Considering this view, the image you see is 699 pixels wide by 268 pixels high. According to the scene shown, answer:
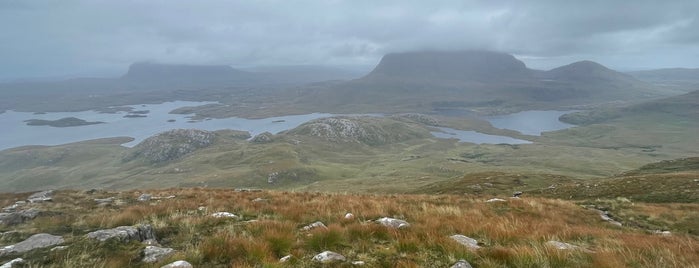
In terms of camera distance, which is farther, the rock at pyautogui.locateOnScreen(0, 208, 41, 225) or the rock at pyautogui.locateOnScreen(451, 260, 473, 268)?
the rock at pyautogui.locateOnScreen(0, 208, 41, 225)

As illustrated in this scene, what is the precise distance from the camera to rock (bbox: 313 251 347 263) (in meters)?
7.11

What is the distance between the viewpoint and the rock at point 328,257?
7115 mm

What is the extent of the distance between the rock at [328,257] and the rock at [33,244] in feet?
20.2

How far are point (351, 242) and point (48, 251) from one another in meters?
6.35

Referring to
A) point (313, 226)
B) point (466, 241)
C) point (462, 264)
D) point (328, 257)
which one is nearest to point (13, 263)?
point (328, 257)

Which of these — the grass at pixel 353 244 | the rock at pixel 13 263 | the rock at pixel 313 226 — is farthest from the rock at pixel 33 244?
the rock at pixel 313 226

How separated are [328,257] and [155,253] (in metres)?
3.56

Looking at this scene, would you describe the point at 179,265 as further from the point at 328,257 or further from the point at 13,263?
the point at 13,263

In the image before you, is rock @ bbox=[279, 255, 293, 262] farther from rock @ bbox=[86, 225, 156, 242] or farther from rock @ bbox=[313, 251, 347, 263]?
rock @ bbox=[86, 225, 156, 242]

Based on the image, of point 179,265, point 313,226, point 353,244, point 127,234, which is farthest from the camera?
point 313,226

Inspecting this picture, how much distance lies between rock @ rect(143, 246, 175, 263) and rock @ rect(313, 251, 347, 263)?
9.89 feet

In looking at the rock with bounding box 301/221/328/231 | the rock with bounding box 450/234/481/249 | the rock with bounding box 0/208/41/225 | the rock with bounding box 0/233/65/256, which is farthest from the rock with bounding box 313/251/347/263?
the rock with bounding box 0/208/41/225

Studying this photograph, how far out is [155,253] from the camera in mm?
7758

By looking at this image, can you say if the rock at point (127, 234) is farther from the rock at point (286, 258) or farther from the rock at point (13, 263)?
the rock at point (286, 258)
